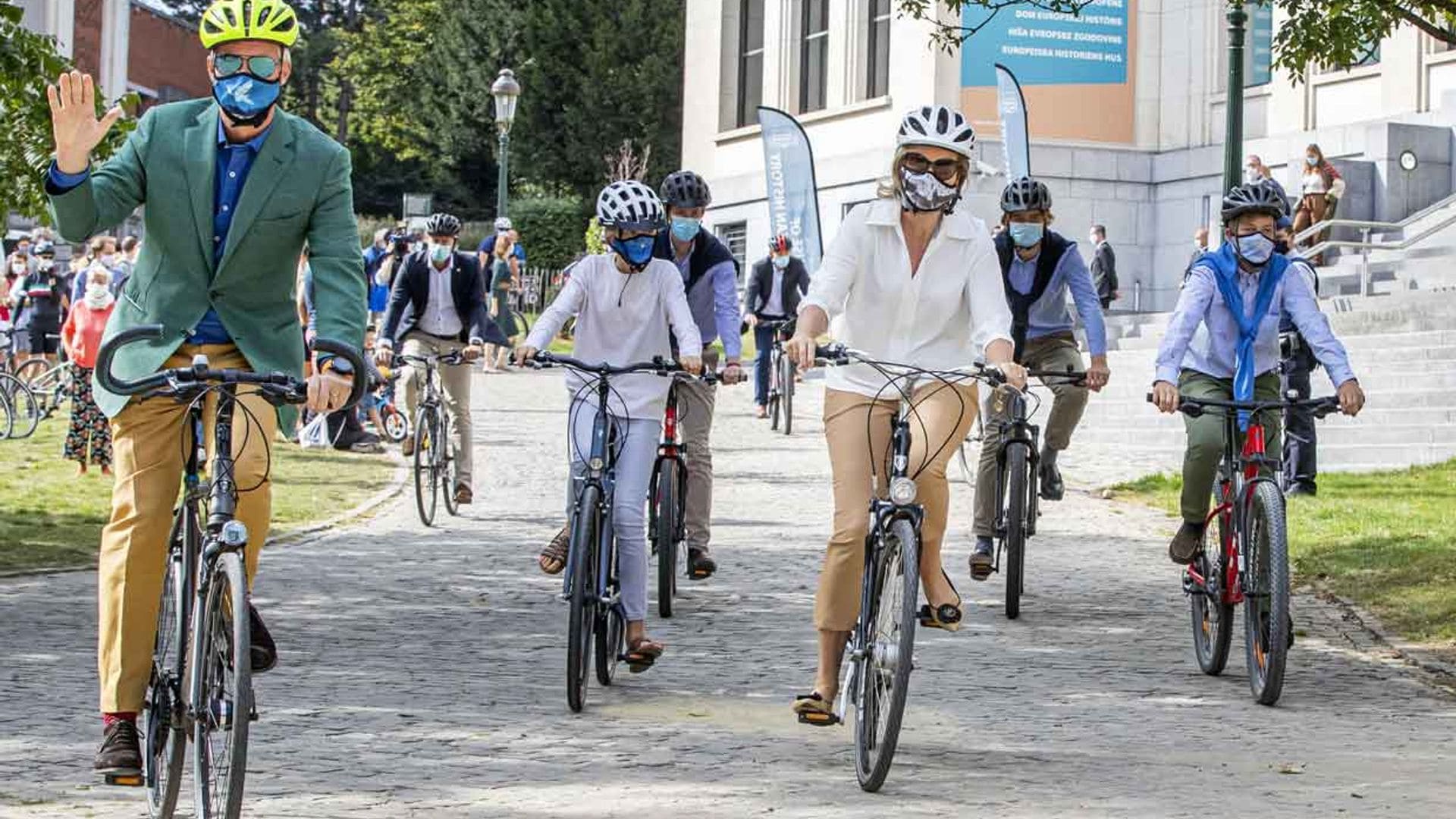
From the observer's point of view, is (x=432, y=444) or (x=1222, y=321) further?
(x=432, y=444)

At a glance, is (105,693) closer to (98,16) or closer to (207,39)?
(207,39)

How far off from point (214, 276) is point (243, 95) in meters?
0.49

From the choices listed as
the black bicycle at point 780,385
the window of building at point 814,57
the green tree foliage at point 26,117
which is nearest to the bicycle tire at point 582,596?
Result: the green tree foliage at point 26,117

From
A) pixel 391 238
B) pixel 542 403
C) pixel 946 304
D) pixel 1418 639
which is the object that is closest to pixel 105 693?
pixel 946 304

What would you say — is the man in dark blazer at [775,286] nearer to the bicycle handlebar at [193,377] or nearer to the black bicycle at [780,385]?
the black bicycle at [780,385]

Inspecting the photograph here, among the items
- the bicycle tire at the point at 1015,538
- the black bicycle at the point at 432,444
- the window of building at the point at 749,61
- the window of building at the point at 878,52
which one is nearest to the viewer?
the bicycle tire at the point at 1015,538

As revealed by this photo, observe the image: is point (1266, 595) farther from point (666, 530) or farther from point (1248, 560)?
point (666, 530)

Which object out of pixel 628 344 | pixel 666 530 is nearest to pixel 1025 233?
pixel 666 530

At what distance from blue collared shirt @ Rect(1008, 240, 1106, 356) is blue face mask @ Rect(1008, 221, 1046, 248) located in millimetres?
138

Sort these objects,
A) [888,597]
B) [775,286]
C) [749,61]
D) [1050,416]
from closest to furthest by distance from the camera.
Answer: [888,597], [1050,416], [775,286], [749,61]

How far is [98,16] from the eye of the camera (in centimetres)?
6178

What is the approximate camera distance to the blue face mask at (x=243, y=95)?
6.18 meters

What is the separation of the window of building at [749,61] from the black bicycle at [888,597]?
39.7 m

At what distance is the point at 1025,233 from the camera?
12.0 metres
